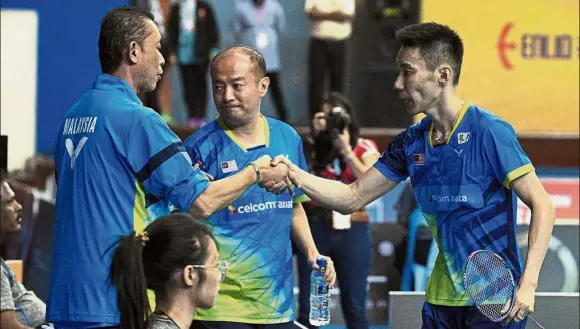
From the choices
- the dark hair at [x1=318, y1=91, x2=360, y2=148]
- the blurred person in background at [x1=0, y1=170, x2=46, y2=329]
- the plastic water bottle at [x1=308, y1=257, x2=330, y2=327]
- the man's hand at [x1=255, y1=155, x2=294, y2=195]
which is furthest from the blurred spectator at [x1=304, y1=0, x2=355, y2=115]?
the man's hand at [x1=255, y1=155, x2=294, y2=195]

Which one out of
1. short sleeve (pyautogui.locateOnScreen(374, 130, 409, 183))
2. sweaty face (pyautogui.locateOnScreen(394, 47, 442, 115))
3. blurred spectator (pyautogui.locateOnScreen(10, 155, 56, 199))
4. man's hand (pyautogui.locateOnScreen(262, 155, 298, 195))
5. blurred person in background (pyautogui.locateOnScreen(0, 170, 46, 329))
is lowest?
blurred spectator (pyautogui.locateOnScreen(10, 155, 56, 199))

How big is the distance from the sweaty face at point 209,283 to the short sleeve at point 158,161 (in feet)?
1.78

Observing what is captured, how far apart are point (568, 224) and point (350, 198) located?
15.8 ft

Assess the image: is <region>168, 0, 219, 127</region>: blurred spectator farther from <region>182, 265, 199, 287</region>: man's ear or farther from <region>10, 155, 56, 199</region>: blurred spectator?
<region>182, 265, 199, 287</region>: man's ear

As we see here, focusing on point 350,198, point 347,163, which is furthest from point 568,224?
point 350,198

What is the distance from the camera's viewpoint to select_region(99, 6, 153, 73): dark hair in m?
4.40

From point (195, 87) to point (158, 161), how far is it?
782cm

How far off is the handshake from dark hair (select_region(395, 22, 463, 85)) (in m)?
0.78

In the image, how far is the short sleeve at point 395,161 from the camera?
494 centimetres

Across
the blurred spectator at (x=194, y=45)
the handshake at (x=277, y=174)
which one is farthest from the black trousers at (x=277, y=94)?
the handshake at (x=277, y=174)

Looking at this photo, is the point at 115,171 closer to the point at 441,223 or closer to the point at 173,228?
the point at 173,228

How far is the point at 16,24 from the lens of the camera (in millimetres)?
12336

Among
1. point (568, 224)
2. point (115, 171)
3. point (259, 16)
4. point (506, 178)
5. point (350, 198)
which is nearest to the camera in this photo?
point (115, 171)

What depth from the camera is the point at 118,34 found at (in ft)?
14.4
